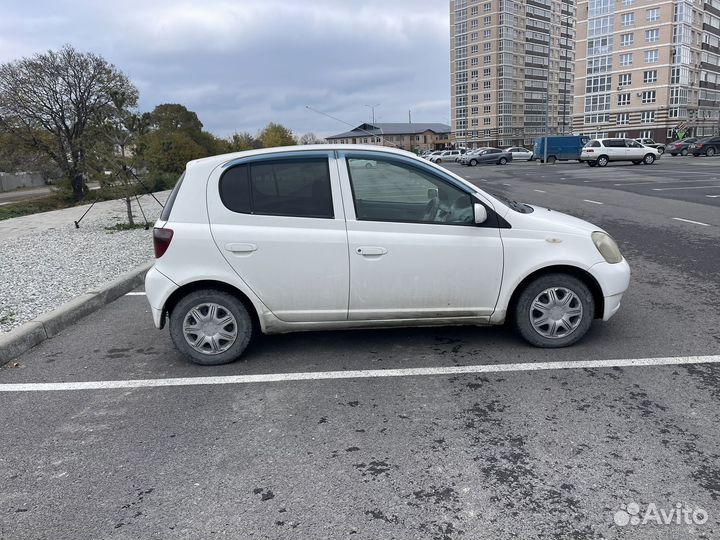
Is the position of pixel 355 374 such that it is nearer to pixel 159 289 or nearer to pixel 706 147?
pixel 159 289

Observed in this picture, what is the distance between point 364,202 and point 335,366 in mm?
1355

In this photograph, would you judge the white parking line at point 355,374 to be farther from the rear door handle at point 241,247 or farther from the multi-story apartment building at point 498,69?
the multi-story apartment building at point 498,69

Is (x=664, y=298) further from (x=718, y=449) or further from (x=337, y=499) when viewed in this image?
(x=337, y=499)

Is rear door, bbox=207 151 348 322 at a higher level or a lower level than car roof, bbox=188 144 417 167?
lower

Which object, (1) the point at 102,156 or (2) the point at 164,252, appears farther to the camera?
(1) the point at 102,156

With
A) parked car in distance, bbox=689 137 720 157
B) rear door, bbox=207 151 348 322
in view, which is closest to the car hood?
rear door, bbox=207 151 348 322

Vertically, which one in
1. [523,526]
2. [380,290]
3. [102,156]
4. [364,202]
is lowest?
[523,526]

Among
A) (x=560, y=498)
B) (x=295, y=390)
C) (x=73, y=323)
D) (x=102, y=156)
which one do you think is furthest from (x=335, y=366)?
(x=102, y=156)

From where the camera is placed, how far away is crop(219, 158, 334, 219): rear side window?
14.4ft

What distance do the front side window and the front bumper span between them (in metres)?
1.15

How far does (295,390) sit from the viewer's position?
4000mm

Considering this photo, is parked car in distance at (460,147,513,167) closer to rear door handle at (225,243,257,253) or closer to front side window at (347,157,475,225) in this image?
front side window at (347,157,475,225)

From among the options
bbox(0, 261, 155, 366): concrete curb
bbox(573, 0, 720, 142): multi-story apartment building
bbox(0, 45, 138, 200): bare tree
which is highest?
bbox(573, 0, 720, 142): multi-story apartment building

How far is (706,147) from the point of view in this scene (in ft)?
151
